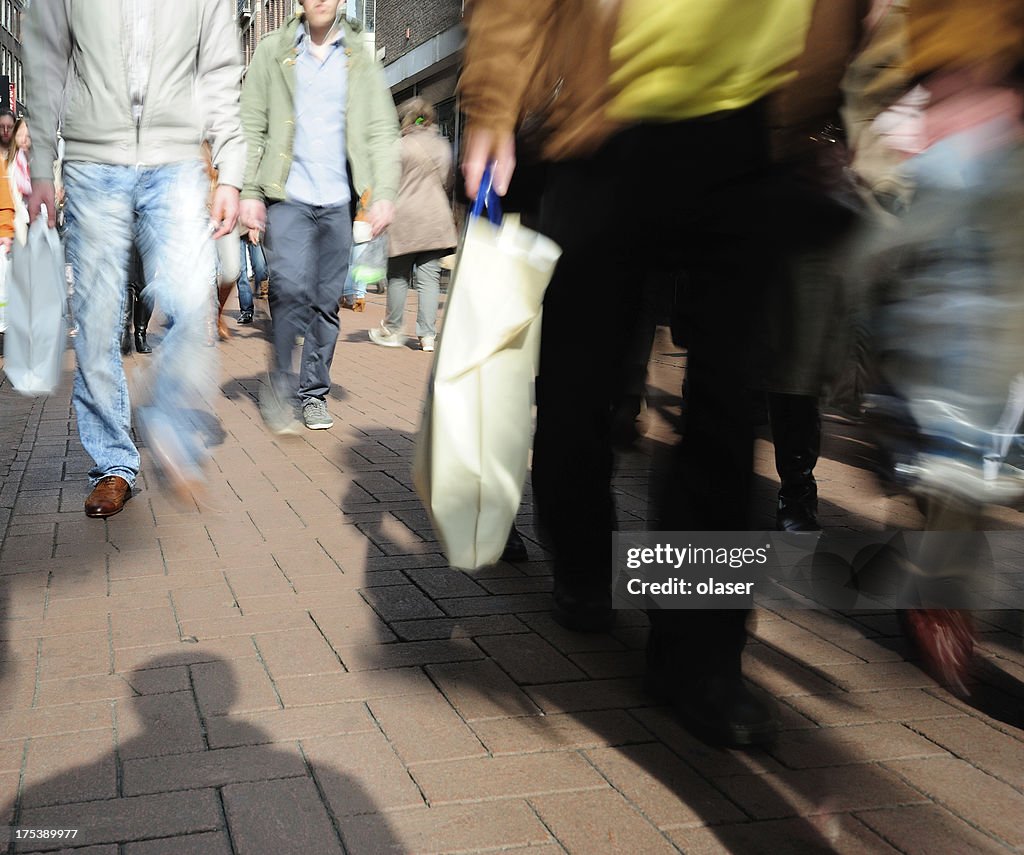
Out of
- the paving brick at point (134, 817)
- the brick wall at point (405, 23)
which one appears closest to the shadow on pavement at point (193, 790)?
the paving brick at point (134, 817)

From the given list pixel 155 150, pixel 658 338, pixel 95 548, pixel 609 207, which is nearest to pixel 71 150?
pixel 155 150

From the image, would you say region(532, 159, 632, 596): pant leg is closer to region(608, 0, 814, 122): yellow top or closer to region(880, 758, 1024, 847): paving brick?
region(608, 0, 814, 122): yellow top

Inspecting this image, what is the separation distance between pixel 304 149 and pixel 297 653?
3.45m

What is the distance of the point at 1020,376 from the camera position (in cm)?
168

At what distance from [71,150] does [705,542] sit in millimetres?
2888

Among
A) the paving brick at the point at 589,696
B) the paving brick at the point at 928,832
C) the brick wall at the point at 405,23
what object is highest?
the brick wall at the point at 405,23

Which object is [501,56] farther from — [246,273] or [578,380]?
[246,273]

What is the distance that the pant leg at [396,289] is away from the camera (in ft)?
35.1

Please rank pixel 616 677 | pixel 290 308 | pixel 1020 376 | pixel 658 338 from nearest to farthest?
pixel 1020 376
pixel 616 677
pixel 658 338
pixel 290 308

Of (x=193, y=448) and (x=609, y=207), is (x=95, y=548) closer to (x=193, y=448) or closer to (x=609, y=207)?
(x=193, y=448)

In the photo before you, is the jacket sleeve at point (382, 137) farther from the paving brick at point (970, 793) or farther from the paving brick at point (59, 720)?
the paving brick at point (970, 793)

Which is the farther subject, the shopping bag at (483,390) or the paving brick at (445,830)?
the shopping bag at (483,390)

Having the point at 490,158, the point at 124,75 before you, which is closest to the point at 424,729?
the point at 490,158

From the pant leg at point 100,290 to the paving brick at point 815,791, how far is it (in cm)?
291
